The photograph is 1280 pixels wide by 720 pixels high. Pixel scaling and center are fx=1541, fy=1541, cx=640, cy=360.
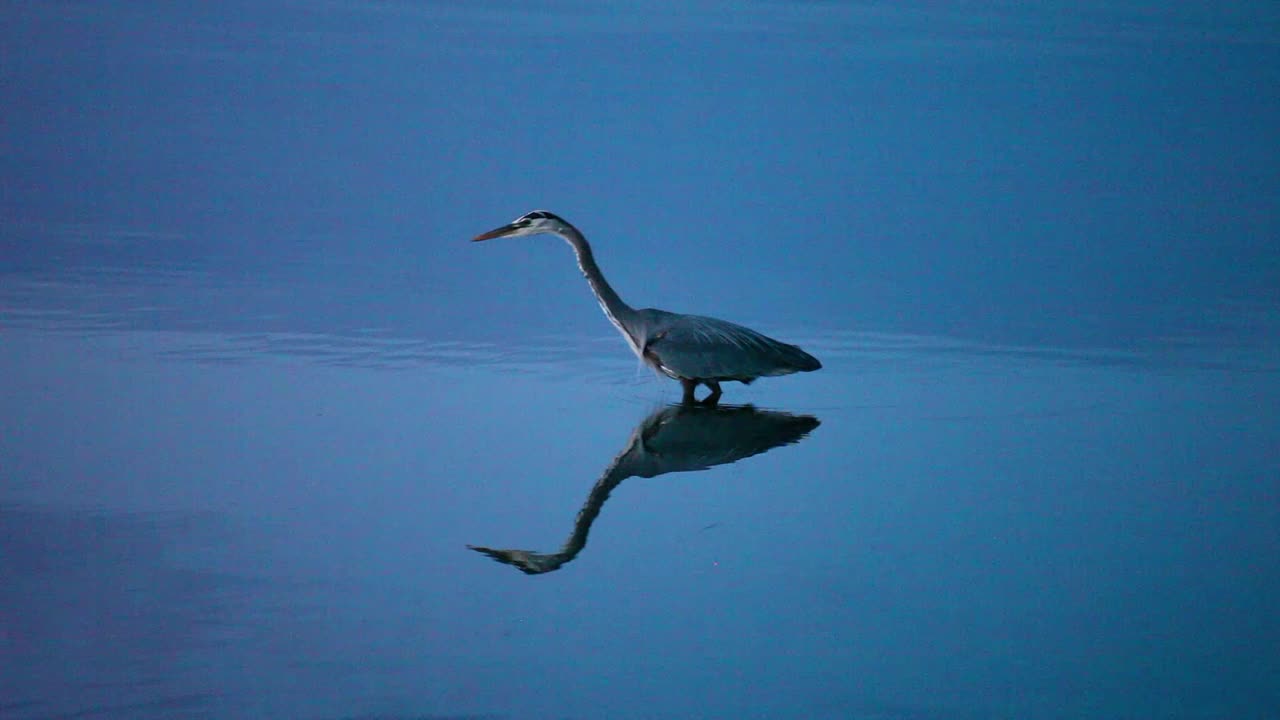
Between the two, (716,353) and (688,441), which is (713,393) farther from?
(688,441)

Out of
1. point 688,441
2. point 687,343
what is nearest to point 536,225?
point 687,343

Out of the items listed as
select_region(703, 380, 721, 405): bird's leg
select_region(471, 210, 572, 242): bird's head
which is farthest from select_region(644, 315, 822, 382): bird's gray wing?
select_region(471, 210, 572, 242): bird's head

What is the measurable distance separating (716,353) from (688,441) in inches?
29.2

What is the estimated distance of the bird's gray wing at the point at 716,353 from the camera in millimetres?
6613

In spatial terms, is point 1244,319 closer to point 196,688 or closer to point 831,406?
point 831,406

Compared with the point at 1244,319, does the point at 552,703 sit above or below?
below

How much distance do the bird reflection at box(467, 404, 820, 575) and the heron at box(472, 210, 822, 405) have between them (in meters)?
0.17

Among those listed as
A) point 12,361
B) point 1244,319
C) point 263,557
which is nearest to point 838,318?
point 1244,319

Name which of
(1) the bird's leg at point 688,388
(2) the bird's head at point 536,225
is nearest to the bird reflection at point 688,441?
(1) the bird's leg at point 688,388

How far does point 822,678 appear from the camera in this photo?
3.64 m

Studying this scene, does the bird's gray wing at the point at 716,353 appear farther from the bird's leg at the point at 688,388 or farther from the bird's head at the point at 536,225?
the bird's head at the point at 536,225

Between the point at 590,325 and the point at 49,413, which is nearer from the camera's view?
the point at 49,413

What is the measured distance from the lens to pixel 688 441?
5.99 m

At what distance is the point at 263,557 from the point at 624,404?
8.37ft
